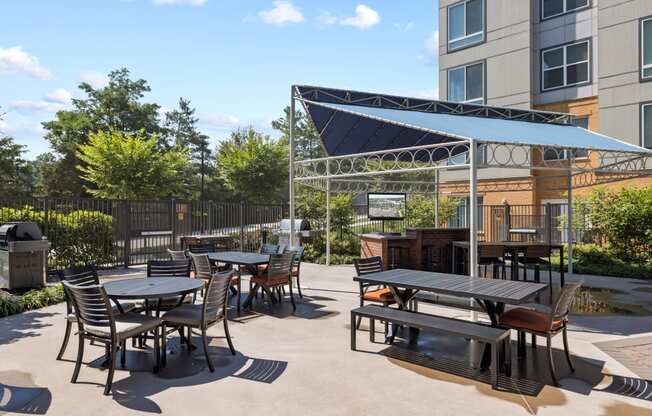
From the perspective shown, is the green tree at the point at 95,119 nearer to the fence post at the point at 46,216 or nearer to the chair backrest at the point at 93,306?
the fence post at the point at 46,216

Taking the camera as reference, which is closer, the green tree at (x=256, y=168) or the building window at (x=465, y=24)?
the building window at (x=465, y=24)

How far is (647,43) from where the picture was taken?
1614 centimetres

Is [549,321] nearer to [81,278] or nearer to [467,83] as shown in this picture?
[81,278]

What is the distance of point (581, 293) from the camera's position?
9.75 m

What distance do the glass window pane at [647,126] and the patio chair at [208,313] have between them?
17138mm

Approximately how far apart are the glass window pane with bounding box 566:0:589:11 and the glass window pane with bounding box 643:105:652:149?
507cm

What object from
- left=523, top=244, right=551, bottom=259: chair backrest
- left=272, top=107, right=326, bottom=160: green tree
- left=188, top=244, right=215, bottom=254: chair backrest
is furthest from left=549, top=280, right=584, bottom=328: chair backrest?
left=272, top=107, right=326, bottom=160: green tree

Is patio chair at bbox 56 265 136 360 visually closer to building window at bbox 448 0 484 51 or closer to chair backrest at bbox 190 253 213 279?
chair backrest at bbox 190 253 213 279

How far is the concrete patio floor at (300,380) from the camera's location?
13.4 feet

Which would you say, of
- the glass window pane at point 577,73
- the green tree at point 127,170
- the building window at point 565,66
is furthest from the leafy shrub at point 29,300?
the glass window pane at point 577,73

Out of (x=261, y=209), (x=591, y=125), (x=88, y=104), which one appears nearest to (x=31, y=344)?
(x=261, y=209)

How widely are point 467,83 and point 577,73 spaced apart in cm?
462

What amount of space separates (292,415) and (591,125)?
60.8 feet

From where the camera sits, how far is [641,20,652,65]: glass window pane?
52.7 feet
